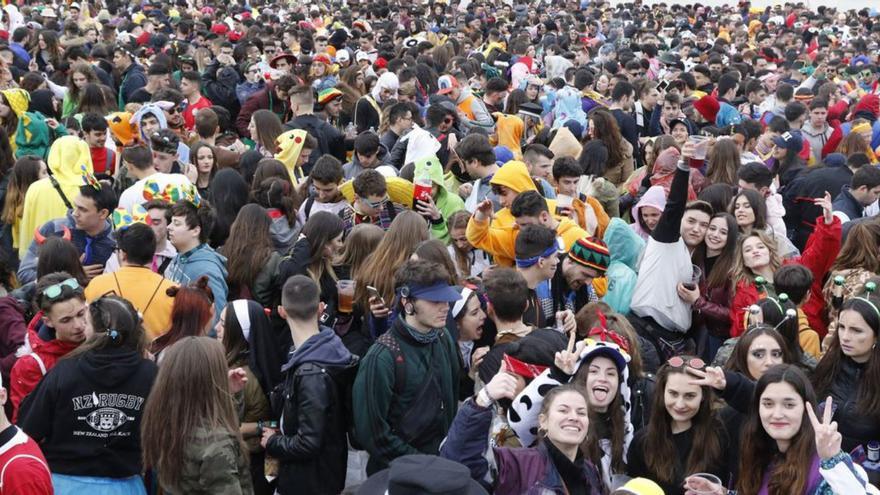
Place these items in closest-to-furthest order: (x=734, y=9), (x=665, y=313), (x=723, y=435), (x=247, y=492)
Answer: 1. (x=247, y=492)
2. (x=723, y=435)
3. (x=665, y=313)
4. (x=734, y=9)

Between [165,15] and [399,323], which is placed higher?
[399,323]

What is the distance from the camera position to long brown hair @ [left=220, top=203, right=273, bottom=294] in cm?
634

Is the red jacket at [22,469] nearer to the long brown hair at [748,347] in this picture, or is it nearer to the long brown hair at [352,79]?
the long brown hair at [748,347]

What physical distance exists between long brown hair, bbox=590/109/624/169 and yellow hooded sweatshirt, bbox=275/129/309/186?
8.25ft

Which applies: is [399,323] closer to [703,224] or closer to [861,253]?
[703,224]

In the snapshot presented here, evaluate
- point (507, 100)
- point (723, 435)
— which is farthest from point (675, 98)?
point (723, 435)

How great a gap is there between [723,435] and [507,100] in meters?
7.04

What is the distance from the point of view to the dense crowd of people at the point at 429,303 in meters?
4.33

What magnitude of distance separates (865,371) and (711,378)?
898 millimetres

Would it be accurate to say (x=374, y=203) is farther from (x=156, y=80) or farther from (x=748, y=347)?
(x=156, y=80)

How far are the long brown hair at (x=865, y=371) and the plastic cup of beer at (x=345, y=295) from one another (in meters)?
2.48

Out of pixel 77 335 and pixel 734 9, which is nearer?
pixel 77 335

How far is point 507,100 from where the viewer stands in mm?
11336

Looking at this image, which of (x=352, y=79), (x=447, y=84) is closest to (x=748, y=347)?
(x=447, y=84)
